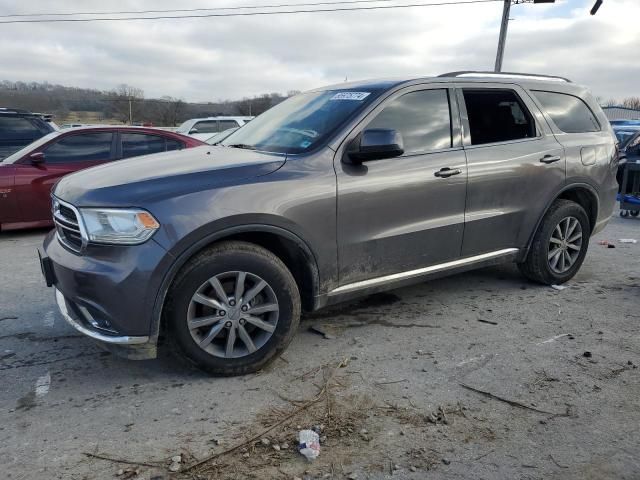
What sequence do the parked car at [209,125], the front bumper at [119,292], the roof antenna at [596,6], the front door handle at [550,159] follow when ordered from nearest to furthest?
the front bumper at [119,292] < the front door handle at [550,159] < the parked car at [209,125] < the roof antenna at [596,6]

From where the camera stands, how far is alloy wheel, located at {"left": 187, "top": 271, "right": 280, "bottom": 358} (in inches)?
118

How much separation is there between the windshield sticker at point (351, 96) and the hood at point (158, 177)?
796mm

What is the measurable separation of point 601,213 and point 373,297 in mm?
2473

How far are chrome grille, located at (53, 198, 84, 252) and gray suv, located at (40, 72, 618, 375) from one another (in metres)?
0.02

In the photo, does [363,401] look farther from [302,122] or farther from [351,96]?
[351,96]

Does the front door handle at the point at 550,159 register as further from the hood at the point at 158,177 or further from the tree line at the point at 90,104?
the tree line at the point at 90,104

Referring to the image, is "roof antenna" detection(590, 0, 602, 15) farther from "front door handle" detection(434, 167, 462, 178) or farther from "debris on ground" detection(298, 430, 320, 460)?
"debris on ground" detection(298, 430, 320, 460)

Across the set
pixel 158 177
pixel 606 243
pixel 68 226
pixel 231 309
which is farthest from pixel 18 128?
pixel 606 243

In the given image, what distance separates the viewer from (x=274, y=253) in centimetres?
339

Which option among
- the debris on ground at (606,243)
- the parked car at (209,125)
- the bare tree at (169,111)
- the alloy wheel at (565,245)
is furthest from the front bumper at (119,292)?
the bare tree at (169,111)

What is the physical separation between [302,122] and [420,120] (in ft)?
2.90

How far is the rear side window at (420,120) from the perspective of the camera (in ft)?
12.2

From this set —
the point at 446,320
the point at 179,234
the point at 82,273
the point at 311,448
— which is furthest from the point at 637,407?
the point at 82,273

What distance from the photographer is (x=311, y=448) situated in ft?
8.02
